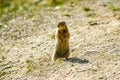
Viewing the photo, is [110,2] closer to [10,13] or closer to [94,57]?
[10,13]

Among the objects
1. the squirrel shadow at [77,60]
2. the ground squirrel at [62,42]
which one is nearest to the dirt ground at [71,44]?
the squirrel shadow at [77,60]

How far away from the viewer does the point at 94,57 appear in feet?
33.5

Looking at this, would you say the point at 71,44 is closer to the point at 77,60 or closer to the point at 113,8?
the point at 77,60

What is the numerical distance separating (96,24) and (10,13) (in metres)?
4.54

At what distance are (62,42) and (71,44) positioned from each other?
5.67 feet

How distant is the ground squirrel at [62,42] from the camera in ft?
32.6

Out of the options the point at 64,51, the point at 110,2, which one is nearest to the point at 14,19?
the point at 110,2

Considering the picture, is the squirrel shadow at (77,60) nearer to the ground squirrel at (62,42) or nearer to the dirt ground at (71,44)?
the dirt ground at (71,44)

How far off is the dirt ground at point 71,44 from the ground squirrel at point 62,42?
0.17 meters

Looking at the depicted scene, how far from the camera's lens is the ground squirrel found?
992 centimetres

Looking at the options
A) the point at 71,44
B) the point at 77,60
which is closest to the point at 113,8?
the point at 71,44

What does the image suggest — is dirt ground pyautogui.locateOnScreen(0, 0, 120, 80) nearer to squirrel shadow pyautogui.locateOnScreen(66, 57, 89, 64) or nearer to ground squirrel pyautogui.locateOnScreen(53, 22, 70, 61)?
squirrel shadow pyautogui.locateOnScreen(66, 57, 89, 64)

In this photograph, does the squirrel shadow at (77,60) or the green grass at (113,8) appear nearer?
the squirrel shadow at (77,60)

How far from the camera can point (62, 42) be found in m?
10.1
